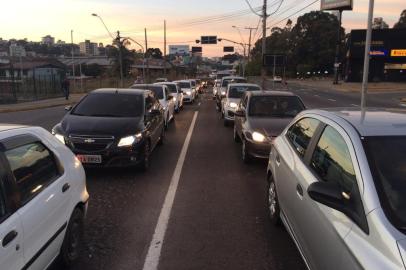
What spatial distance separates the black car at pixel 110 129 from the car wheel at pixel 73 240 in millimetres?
3321

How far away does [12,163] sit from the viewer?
11.0 feet

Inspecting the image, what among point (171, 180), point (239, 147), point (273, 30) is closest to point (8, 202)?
point (171, 180)

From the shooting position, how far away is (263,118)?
382 inches

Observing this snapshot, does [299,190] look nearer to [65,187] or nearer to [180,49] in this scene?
[65,187]

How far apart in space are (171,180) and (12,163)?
4.79 m

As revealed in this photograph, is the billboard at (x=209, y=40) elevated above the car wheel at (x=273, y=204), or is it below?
above

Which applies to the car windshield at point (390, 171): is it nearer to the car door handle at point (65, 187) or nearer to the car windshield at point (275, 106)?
the car door handle at point (65, 187)

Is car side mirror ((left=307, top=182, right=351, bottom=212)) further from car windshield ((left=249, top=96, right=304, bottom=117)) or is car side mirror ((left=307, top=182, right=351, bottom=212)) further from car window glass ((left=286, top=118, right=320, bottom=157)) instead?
car windshield ((left=249, top=96, right=304, bottom=117))

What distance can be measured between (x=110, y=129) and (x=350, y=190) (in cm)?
569

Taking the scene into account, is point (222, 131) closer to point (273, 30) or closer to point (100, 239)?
point (100, 239)

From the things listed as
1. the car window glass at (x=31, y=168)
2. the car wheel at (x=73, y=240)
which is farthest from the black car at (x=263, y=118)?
the car window glass at (x=31, y=168)

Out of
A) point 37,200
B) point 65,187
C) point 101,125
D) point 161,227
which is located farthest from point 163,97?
point 37,200

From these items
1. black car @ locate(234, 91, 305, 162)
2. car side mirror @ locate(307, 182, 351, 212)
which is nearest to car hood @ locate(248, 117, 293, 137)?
black car @ locate(234, 91, 305, 162)

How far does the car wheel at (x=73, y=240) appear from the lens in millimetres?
4172
